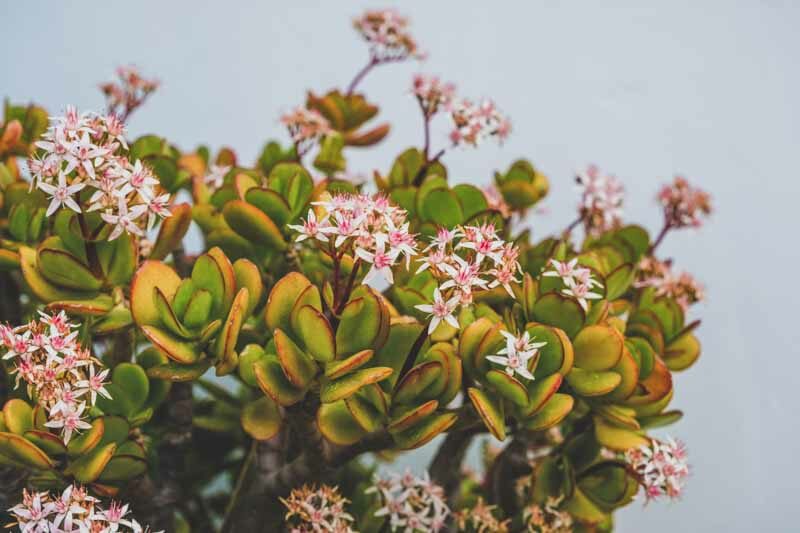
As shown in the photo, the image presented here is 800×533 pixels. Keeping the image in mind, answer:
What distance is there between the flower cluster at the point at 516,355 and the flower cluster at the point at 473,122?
14.6 inches

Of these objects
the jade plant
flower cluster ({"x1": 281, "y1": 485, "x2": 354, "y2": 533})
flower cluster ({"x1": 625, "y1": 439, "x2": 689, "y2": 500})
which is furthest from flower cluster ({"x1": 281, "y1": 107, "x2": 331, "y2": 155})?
flower cluster ({"x1": 625, "y1": 439, "x2": 689, "y2": 500})

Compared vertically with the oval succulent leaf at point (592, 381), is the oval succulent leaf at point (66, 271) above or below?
below

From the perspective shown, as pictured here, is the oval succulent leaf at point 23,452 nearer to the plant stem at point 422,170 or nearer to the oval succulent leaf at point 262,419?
the oval succulent leaf at point 262,419

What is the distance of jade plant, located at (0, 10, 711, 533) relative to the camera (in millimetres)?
874

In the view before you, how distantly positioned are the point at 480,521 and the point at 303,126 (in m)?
0.54

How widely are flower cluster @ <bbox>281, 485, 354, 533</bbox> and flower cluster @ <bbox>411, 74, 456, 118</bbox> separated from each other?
0.48 metres

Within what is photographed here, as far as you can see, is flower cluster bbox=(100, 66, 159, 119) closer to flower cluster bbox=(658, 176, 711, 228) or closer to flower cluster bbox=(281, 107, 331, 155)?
flower cluster bbox=(281, 107, 331, 155)

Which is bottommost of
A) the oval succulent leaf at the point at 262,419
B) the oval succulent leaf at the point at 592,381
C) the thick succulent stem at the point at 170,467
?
the thick succulent stem at the point at 170,467

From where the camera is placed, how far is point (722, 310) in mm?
1984

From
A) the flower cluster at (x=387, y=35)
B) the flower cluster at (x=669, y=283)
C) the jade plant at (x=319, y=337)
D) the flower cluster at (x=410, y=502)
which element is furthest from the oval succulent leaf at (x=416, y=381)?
the flower cluster at (x=387, y=35)

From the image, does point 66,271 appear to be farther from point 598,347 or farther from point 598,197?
point 598,197

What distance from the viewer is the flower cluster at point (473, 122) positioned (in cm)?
119

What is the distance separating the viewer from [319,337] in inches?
33.6

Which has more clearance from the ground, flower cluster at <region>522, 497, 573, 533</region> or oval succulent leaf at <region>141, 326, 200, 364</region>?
oval succulent leaf at <region>141, 326, 200, 364</region>
